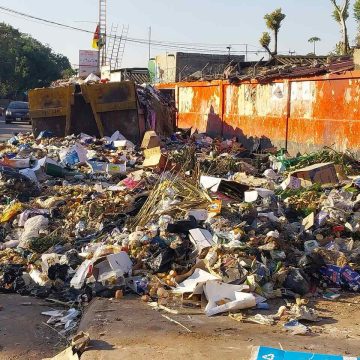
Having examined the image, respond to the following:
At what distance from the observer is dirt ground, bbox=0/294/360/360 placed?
4043 millimetres

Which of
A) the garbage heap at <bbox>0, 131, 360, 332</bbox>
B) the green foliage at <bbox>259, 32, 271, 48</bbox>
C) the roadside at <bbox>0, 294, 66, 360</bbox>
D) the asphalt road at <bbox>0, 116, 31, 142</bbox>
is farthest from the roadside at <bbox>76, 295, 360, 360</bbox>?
the green foliage at <bbox>259, 32, 271, 48</bbox>

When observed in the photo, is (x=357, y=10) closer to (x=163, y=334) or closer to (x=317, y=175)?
(x=317, y=175)

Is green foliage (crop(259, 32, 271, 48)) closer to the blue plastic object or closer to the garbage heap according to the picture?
the garbage heap

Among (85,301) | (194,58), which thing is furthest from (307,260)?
(194,58)

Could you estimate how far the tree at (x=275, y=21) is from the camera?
96.9 ft

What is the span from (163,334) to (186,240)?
5.72 feet

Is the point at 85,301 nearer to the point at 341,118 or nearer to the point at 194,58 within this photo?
the point at 341,118

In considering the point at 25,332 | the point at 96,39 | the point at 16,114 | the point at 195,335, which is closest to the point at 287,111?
the point at 195,335

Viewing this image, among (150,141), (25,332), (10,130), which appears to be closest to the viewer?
(25,332)

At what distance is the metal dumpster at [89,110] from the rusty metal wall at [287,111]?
2.57 metres

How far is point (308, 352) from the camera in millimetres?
3947

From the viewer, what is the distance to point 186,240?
6.02 meters

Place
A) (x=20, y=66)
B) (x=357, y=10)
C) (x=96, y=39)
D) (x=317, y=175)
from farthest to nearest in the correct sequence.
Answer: (x=20, y=66)
(x=96, y=39)
(x=357, y=10)
(x=317, y=175)

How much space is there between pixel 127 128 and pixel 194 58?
59.8ft
